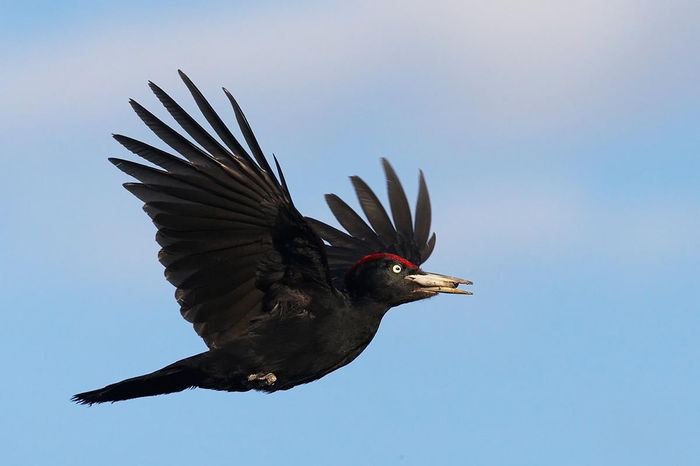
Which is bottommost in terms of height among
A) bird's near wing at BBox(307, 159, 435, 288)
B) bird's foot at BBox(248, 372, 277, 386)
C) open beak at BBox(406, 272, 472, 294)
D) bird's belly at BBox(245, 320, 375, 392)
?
bird's foot at BBox(248, 372, 277, 386)

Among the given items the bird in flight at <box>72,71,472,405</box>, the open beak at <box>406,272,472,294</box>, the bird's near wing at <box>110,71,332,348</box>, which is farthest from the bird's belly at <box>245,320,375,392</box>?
the open beak at <box>406,272,472,294</box>

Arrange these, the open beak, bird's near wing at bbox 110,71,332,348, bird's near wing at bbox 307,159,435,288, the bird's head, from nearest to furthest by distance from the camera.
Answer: bird's near wing at bbox 110,71,332,348
the bird's head
the open beak
bird's near wing at bbox 307,159,435,288

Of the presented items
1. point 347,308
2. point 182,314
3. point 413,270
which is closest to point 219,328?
point 182,314

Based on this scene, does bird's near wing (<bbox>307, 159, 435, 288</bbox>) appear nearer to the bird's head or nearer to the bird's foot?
the bird's head

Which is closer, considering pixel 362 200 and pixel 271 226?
pixel 271 226

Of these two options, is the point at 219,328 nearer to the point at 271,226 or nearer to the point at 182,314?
the point at 182,314

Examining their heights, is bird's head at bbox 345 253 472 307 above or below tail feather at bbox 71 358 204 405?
above

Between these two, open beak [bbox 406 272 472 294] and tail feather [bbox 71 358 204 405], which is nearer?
tail feather [bbox 71 358 204 405]

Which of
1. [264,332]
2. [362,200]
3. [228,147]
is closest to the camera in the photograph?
[228,147]
